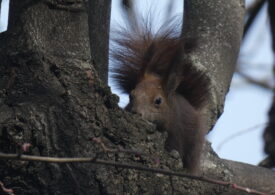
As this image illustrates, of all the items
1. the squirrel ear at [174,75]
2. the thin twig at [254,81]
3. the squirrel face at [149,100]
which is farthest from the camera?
the thin twig at [254,81]

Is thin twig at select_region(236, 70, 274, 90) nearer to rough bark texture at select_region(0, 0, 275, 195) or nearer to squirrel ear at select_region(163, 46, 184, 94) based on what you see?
squirrel ear at select_region(163, 46, 184, 94)

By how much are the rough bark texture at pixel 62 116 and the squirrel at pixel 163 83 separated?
120 centimetres

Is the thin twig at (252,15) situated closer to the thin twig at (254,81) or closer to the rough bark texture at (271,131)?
the rough bark texture at (271,131)

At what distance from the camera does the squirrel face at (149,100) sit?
13.1ft

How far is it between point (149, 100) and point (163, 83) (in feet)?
0.58

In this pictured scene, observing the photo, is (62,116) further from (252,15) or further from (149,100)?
(252,15)

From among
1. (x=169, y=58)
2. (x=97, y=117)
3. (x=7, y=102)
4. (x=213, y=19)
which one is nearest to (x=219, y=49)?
(x=213, y=19)

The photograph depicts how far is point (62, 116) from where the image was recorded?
2314 mm

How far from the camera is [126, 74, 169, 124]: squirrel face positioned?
400 centimetres

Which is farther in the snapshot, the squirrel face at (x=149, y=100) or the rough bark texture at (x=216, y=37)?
the squirrel face at (x=149, y=100)

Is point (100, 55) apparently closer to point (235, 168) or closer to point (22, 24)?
point (22, 24)

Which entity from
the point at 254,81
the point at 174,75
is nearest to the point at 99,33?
the point at 174,75

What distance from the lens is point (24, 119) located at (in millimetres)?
2250

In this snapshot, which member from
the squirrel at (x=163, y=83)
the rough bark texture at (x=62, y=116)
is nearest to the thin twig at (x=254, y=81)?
the squirrel at (x=163, y=83)
